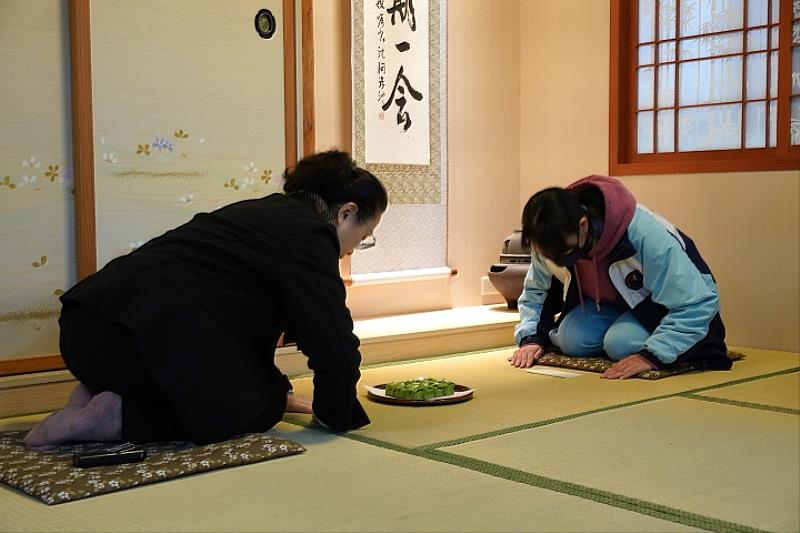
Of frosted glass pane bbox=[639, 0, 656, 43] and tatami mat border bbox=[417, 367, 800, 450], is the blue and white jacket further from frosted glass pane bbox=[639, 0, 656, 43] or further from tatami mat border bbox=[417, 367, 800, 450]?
frosted glass pane bbox=[639, 0, 656, 43]

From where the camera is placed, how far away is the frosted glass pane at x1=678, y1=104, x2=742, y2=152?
Result: 5.37 metres

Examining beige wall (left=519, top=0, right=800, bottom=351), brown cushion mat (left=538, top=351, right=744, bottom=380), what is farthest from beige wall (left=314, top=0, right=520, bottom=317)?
brown cushion mat (left=538, top=351, right=744, bottom=380)

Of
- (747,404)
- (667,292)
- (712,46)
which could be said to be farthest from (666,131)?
(747,404)

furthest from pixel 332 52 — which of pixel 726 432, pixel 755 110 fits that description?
pixel 726 432

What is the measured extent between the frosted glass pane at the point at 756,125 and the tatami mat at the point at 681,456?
7.04 feet

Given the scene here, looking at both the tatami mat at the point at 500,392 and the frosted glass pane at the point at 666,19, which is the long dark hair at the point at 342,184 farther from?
the frosted glass pane at the point at 666,19

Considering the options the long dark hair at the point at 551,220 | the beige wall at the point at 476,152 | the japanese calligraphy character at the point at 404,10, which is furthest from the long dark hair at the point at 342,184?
the japanese calligraphy character at the point at 404,10

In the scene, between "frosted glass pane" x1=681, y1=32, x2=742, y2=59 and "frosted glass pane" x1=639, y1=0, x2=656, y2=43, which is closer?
"frosted glass pane" x1=681, y1=32, x2=742, y2=59

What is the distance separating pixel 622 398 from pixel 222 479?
5.50 feet

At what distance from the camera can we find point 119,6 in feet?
13.3

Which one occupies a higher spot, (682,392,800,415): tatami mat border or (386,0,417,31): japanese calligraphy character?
(386,0,417,31): japanese calligraphy character

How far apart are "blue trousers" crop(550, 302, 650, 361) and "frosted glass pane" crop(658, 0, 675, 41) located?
189 cm

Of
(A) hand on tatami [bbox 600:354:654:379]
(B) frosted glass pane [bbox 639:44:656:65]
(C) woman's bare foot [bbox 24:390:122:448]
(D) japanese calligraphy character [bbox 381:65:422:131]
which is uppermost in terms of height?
(B) frosted glass pane [bbox 639:44:656:65]

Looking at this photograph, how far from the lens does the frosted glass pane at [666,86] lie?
18.5 ft
